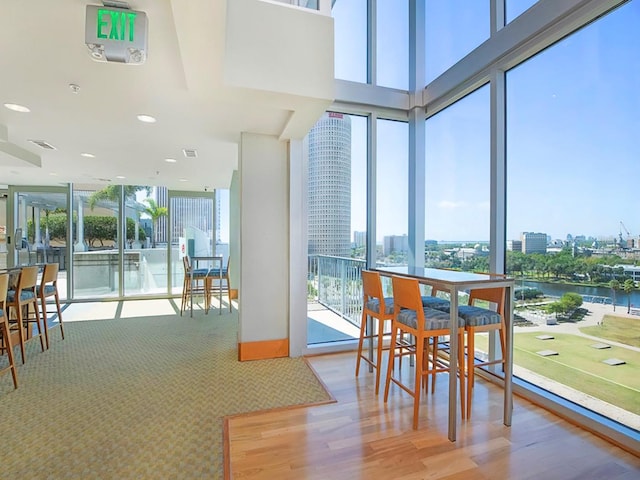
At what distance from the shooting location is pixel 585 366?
2.16 metres

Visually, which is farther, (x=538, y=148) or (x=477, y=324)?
(x=538, y=148)

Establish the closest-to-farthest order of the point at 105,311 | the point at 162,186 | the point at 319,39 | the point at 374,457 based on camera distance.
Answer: the point at 374,457
the point at 319,39
the point at 105,311
the point at 162,186

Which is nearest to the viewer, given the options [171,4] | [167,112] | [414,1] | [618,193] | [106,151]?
[171,4]

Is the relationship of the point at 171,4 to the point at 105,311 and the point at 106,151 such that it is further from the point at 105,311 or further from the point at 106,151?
the point at 105,311

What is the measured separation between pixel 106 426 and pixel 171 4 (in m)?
2.53

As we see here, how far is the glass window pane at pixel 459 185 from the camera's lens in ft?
9.39

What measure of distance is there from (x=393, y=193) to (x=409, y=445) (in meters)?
2.54

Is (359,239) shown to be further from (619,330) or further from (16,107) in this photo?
(16,107)

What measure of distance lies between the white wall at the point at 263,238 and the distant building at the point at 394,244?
3.82 feet

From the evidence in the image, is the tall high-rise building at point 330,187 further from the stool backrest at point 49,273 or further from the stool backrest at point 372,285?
the stool backrest at point 49,273

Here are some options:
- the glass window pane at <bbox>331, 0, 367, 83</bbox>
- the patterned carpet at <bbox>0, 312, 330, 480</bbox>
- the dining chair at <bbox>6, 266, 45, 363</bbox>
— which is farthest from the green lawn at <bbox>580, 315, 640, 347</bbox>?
the dining chair at <bbox>6, 266, 45, 363</bbox>

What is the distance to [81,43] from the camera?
5.94ft

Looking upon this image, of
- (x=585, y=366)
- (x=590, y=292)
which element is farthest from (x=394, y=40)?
(x=585, y=366)

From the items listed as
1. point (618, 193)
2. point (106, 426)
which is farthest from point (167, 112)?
point (618, 193)
